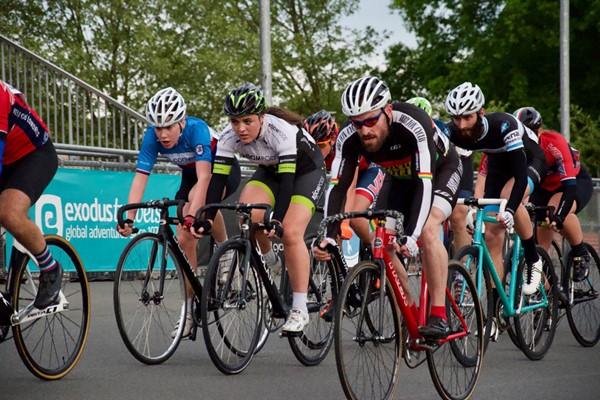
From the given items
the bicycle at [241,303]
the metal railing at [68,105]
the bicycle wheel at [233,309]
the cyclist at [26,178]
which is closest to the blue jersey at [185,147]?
the bicycle at [241,303]

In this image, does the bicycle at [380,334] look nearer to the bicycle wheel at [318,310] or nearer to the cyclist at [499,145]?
the bicycle wheel at [318,310]

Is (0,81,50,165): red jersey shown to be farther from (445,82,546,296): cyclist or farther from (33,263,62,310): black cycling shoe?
(445,82,546,296): cyclist

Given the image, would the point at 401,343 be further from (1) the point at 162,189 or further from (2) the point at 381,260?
Answer: (1) the point at 162,189

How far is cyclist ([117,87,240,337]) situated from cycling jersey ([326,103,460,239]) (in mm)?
1584

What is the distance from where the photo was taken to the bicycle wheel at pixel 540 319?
335 inches

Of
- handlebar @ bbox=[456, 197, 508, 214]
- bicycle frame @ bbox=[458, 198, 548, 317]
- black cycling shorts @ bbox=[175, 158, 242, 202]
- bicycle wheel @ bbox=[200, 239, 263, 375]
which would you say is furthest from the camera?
black cycling shorts @ bbox=[175, 158, 242, 202]

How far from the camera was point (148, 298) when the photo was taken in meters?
7.81

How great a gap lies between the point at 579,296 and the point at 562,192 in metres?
0.97

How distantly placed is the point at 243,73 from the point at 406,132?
28.6 m

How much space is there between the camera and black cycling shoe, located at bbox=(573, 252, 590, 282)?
9641 mm

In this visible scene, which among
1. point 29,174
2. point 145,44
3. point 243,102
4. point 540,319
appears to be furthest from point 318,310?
point 145,44

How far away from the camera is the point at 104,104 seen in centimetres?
1722

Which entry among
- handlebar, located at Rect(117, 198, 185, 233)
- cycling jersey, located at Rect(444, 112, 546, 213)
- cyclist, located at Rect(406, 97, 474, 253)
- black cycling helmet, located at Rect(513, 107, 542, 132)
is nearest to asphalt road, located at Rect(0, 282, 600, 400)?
handlebar, located at Rect(117, 198, 185, 233)

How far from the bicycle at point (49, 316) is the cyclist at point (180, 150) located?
0.95m
